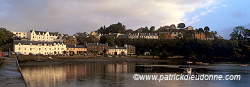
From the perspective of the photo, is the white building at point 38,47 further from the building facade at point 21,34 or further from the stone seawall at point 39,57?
the building facade at point 21,34

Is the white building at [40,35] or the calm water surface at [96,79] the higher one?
the white building at [40,35]

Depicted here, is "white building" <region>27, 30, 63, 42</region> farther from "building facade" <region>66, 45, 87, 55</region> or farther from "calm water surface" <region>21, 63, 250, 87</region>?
"calm water surface" <region>21, 63, 250, 87</region>

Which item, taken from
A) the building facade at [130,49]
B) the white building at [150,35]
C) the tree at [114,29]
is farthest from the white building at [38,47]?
the tree at [114,29]

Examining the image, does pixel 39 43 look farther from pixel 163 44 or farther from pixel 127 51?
pixel 163 44

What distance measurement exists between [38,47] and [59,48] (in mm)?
9532

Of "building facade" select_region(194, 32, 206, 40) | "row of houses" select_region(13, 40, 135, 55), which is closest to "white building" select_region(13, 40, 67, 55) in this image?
"row of houses" select_region(13, 40, 135, 55)

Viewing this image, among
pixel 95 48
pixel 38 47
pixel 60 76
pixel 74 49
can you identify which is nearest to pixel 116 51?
pixel 95 48

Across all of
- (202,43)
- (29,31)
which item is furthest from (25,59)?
(202,43)

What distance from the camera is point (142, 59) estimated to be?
3939 inches

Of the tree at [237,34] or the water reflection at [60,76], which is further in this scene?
the tree at [237,34]

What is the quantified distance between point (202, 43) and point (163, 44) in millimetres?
21811

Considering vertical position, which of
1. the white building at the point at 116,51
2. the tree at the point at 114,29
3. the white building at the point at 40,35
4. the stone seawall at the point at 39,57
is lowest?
the stone seawall at the point at 39,57

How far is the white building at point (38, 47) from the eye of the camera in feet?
273

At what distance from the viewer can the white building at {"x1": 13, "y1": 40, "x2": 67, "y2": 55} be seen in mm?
83312
